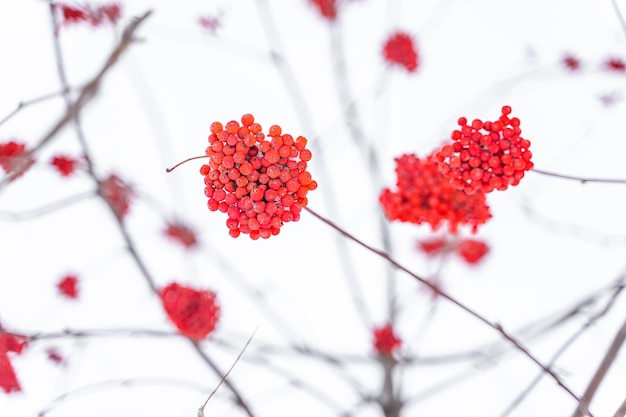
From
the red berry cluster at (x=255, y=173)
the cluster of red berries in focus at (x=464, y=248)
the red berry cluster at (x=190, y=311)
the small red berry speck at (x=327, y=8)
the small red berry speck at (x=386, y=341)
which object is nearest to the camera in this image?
the red berry cluster at (x=255, y=173)

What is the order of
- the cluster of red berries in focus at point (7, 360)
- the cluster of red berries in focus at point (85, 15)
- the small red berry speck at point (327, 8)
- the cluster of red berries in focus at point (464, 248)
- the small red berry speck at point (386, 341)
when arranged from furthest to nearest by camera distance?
the cluster of red berries in focus at point (464, 248)
the small red berry speck at point (327, 8)
the small red berry speck at point (386, 341)
the cluster of red berries in focus at point (85, 15)
the cluster of red berries in focus at point (7, 360)

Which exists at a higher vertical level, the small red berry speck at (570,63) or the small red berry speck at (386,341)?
the small red berry speck at (570,63)

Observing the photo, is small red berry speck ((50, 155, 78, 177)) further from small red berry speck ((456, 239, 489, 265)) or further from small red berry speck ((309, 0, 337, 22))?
small red berry speck ((456, 239, 489, 265))

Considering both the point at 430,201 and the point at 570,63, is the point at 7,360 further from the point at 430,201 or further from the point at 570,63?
the point at 570,63

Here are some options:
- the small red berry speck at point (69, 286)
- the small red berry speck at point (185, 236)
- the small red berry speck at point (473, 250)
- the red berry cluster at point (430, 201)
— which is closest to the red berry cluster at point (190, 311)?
the red berry cluster at point (430, 201)

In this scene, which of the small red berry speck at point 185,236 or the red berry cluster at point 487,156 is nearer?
the red berry cluster at point 487,156

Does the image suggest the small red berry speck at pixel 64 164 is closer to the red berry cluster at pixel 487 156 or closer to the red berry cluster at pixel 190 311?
the red berry cluster at pixel 190 311

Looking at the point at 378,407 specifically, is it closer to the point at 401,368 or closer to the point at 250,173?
the point at 401,368

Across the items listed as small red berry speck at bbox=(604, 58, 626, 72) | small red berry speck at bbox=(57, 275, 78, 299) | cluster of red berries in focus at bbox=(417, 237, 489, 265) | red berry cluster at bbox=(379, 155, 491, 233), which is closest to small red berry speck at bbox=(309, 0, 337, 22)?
cluster of red berries in focus at bbox=(417, 237, 489, 265)

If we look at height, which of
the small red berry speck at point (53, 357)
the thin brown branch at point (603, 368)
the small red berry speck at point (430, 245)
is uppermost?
the small red berry speck at point (430, 245)
